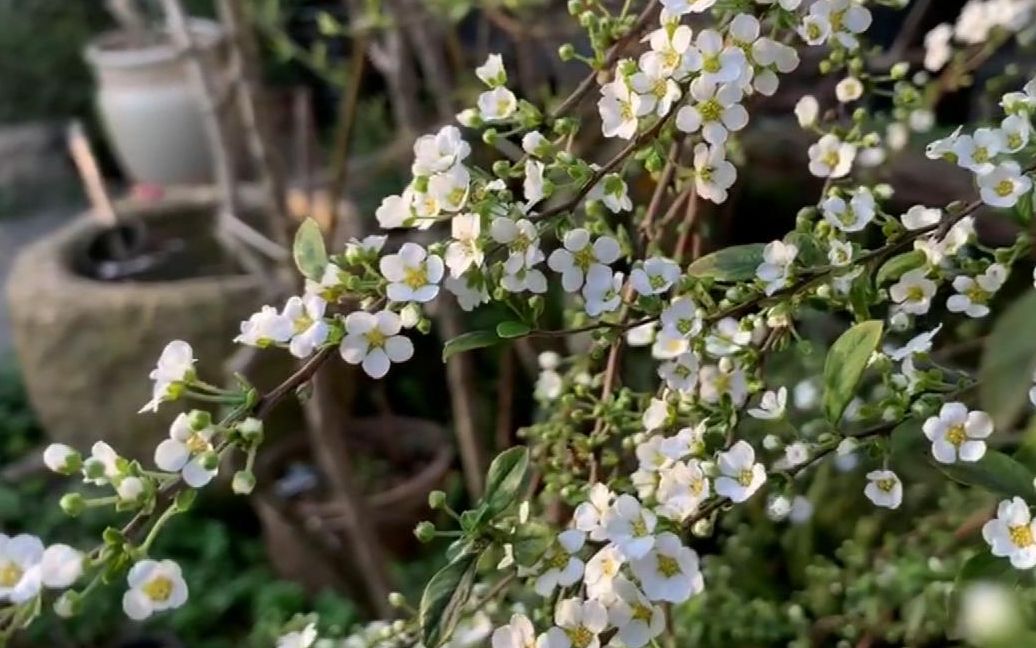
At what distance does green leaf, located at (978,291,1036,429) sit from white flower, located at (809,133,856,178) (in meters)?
0.29

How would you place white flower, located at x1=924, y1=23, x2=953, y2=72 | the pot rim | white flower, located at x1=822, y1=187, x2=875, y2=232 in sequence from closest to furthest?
white flower, located at x1=822, y1=187, x2=875, y2=232
white flower, located at x1=924, y1=23, x2=953, y2=72
the pot rim

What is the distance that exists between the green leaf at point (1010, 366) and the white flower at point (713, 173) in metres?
0.21

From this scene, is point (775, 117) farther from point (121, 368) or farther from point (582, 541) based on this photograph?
point (582, 541)

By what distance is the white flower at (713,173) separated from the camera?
0.61 m

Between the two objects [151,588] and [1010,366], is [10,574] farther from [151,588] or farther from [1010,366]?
[1010,366]

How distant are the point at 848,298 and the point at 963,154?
92mm

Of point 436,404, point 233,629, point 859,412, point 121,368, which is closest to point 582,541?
point 859,412

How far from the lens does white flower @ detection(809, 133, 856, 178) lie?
0.71 m

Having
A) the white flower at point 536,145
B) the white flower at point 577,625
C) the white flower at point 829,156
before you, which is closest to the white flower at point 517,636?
the white flower at point 577,625

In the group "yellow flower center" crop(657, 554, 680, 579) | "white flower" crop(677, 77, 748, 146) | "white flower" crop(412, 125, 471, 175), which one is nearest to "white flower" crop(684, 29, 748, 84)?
"white flower" crop(677, 77, 748, 146)

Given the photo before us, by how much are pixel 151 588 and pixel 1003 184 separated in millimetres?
427

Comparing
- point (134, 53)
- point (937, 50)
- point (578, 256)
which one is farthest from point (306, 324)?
point (134, 53)

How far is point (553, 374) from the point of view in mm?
808

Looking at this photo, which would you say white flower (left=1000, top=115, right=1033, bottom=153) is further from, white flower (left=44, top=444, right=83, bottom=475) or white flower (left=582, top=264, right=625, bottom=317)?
white flower (left=44, top=444, right=83, bottom=475)
